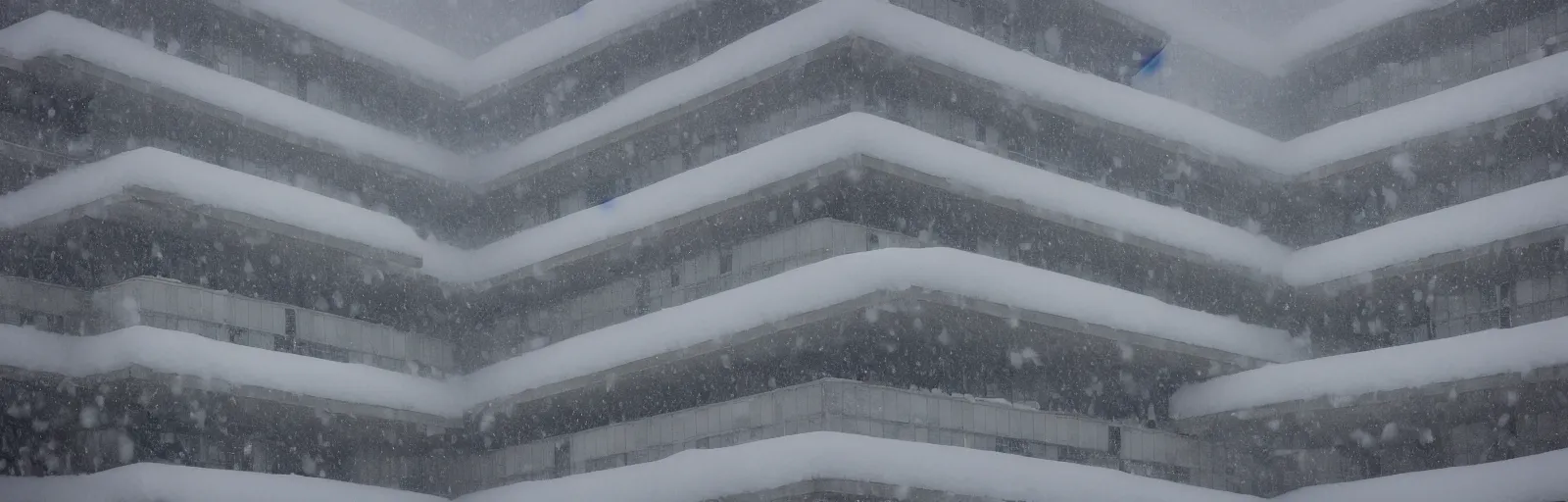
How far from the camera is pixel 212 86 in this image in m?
40.2

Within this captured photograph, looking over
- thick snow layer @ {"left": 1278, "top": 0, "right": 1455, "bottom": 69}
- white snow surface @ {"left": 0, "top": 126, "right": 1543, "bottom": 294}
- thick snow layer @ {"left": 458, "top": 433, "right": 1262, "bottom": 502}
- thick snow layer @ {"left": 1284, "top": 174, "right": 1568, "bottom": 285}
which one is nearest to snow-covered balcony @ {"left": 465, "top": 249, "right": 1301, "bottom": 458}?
thick snow layer @ {"left": 1284, "top": 174, "right": 1568, "bottom": 285}

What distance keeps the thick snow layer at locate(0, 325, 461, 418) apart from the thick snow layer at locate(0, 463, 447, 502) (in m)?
2.26

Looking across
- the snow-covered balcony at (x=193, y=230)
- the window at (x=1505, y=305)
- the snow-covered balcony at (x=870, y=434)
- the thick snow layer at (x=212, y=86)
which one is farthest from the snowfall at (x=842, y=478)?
the thick snow layer at (x=212, y=86)

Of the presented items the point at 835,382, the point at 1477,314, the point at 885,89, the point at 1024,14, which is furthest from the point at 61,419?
the point at 1477,314

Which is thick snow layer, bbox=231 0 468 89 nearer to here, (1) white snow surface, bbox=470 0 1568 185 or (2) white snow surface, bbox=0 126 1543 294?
(1) white snow surface, bbox=470 0 1568 185

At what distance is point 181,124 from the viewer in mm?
40250

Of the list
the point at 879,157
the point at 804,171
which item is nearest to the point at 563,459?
the point at 804,171

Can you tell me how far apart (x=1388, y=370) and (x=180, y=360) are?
28.3 meters

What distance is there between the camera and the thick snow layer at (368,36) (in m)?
43.2

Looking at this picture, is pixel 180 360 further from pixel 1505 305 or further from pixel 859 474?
pixel 1505 305

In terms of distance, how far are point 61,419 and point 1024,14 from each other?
27.1 m

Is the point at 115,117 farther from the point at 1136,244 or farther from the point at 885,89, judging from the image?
the point at 1136,244

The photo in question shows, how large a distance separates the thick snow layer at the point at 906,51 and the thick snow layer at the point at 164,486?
42.6 ft

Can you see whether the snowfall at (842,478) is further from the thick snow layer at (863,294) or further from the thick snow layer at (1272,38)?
the thick snow layer at (1272,38)
